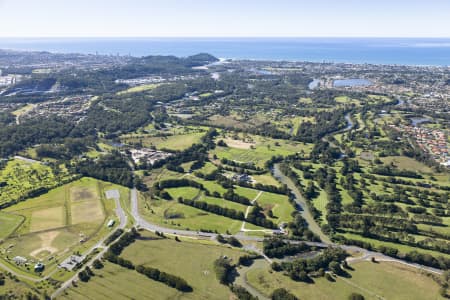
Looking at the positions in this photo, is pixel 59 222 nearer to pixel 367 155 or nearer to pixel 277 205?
pixel 277 205

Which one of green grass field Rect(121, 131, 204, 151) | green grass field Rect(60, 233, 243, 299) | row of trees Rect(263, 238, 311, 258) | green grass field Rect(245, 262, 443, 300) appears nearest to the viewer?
green grass field Rect(60, 233, 243, 299)

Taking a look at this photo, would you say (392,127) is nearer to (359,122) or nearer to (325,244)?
(359,122)

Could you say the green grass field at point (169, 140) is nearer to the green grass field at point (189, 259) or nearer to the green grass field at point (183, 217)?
the green grass field at point (183, 217)

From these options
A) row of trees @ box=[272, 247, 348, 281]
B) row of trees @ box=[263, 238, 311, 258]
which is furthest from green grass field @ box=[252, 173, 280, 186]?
row of trees @ box=[272, 247, 348, 281]

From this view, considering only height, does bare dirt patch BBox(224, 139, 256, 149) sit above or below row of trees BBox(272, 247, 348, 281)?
above

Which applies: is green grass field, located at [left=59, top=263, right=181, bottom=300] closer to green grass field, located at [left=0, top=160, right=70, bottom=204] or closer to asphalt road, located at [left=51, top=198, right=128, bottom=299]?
asphalt road, located at [left=51, top=198, right=128, bottom=299]

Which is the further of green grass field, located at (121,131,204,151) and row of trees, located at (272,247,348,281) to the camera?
green grass field, located at (121,131,204,151)

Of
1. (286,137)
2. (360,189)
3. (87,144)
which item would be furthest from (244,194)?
(87,144)

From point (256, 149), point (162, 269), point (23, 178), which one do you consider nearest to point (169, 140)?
point (256, 149)

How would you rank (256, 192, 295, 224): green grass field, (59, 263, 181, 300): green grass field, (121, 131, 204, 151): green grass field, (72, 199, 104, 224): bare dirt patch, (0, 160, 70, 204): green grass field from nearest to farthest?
(59, 263, 181, 300): green grass field, (72, 199, 104, 224): bare dirt patch, (256, 192, 295, 224): green grass field, (0, 160, 70, 204): green grass field, (121, 131, 204, 151): green grass field
